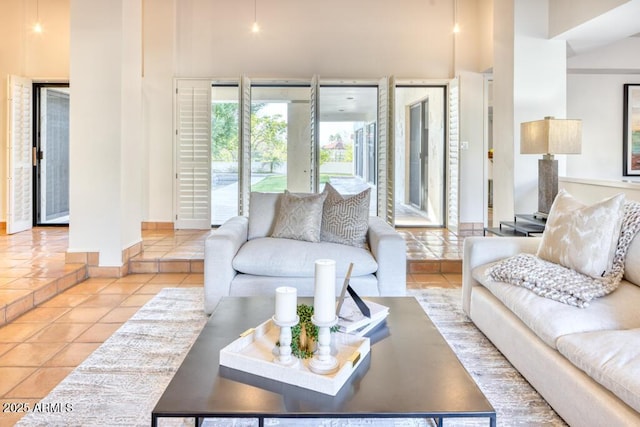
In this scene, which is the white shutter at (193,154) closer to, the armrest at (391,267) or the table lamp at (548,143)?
the armrest at (391,267)

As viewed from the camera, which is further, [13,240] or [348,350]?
[13,240]

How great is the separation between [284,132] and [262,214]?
3.65 m

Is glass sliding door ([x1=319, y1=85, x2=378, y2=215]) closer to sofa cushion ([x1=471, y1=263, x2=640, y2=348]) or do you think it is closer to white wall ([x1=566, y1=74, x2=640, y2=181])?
white wall ([x1=566, y1=74, x2=640, y2=181])

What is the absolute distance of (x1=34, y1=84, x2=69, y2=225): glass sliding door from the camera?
6.42 meters

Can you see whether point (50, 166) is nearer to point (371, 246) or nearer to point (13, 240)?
point (13, 240)

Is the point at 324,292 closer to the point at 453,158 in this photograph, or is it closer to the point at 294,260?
the point at 294,260

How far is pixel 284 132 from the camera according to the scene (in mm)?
7164

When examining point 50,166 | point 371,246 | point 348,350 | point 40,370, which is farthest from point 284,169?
point 348,350

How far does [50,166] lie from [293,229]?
4.95 m

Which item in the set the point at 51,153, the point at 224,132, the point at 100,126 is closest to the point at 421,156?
the point at 224,132

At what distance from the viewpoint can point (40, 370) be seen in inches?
92.9

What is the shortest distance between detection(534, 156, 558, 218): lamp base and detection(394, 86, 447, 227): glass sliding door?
254cm

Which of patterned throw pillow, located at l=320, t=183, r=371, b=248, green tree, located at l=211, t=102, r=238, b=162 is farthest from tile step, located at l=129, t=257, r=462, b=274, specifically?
green tree, located at l=211, t=102, r=238, b=162

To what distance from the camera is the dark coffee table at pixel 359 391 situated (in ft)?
4.39
